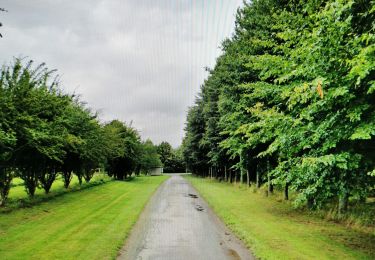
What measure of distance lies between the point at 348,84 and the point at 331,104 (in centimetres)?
74

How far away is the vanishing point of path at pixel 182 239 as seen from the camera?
8.34m

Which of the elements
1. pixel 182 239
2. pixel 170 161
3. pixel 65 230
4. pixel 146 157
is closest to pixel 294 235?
pixel 182 239

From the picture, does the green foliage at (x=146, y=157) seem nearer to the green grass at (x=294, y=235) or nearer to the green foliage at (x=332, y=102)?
the green grass at (x=294, y=235)

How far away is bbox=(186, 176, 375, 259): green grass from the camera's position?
859 centimetres

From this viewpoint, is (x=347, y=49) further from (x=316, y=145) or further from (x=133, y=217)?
(x=133, y=217)

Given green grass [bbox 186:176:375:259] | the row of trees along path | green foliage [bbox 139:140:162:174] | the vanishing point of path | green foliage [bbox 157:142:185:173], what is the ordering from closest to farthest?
the vanishing point of path, green grass [bbox 186:176:375:259], the row of trees along path, green foliage [bbox 139:140:162:174], green foliage [bbox 157:142:185:173]

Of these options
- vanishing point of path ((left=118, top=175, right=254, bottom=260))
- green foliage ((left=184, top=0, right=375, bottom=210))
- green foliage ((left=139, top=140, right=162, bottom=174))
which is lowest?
vanishing point of path ((left=118, top=175, right=254, bottom=260))

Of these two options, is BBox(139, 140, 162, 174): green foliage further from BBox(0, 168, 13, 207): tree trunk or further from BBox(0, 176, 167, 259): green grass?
BBox(0, 176, 167, 259): green grass

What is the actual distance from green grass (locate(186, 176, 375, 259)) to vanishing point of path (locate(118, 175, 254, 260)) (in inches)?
23.0

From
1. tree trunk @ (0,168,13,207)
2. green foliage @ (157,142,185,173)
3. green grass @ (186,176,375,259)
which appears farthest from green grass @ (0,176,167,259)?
green foliage @ (157,142,185,173)

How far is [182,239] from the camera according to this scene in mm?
9883

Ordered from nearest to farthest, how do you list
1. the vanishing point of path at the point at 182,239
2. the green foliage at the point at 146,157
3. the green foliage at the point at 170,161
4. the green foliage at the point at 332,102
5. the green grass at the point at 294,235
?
the green foliage at the point at 332,102, the vanishing point of path at the point at 182,239, the green grass at the point at 294,235, the green foliage at the point at 146,157, the green foliage at the point at 170,161

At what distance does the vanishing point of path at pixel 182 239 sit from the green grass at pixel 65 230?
20.5 inches

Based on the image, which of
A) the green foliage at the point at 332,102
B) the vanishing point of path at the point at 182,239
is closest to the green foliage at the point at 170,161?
the vanishing point of path at the point at 182,239
